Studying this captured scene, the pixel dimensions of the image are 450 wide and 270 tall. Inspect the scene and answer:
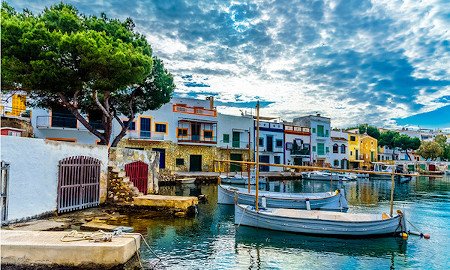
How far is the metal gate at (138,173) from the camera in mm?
21188

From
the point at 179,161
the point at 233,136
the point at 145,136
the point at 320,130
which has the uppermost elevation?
the point at 320,130

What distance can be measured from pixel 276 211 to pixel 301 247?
3451 mm

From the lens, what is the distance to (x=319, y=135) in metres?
59.2

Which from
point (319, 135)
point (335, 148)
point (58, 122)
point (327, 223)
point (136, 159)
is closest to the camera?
Result: point (327, 223)

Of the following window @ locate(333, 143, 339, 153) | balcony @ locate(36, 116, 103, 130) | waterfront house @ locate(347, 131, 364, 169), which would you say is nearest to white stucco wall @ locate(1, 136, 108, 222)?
balcony @ locate(36, 116, 103, 130)

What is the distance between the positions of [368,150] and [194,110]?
45.9 metres

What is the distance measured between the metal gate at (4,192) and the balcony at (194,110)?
29987 mm

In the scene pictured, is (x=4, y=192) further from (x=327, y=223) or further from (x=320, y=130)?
(x=320, y=130)

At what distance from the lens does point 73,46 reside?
18.1 meters

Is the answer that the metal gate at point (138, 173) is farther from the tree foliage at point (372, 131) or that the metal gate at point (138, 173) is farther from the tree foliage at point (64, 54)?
the tree foliage at point (372, 131)

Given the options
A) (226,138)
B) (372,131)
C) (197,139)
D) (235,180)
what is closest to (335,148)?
(372,131)

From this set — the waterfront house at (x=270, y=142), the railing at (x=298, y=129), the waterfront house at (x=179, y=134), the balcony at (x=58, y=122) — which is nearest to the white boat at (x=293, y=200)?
the balcony at (x=58, y=122)

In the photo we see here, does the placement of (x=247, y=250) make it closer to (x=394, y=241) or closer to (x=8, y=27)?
(x=394, y=241)

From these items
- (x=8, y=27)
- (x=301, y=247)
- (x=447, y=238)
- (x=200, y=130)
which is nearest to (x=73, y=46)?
(x=8, y=27)
